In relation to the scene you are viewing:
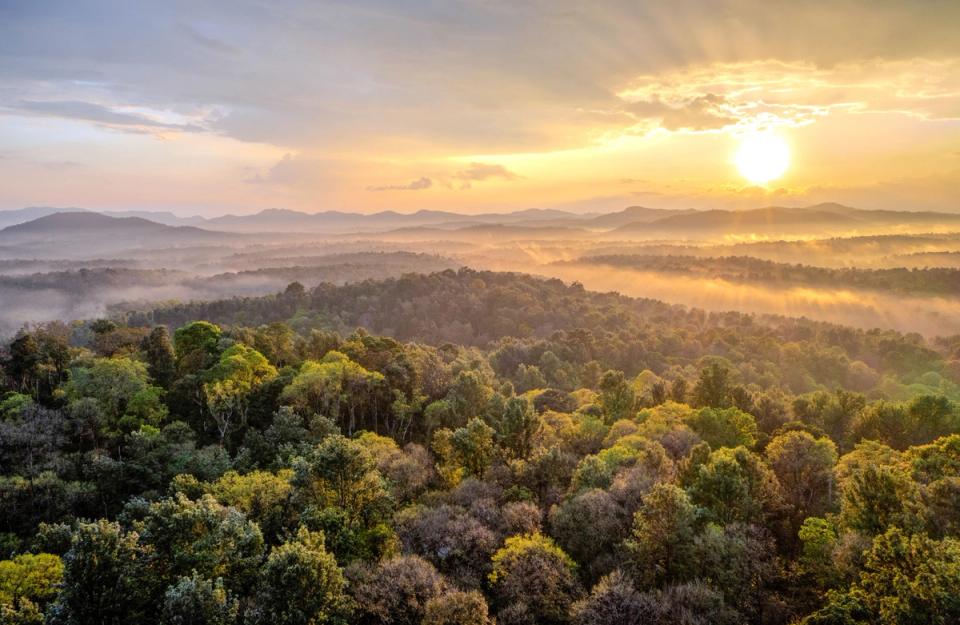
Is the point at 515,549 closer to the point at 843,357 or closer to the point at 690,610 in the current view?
the point at 690,610

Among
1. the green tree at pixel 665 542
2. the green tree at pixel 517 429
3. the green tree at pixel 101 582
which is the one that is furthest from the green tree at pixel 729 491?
the green tree at pixel 101 582

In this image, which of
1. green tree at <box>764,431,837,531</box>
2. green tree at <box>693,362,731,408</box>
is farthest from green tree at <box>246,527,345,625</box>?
green tree at <box>693,362,731,408</box>

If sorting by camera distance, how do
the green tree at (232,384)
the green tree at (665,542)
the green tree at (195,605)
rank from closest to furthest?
the green tree at (195,605) < the green tree at (665,542) < the green tree at (232,384)

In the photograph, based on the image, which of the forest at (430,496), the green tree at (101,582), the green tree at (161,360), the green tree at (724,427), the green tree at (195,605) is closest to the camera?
the green tree at (195,605)

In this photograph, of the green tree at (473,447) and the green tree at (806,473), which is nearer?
the green tree at (806,473)

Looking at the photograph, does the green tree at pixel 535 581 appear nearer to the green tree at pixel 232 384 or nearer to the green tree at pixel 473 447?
the green tree at pixel 473 447

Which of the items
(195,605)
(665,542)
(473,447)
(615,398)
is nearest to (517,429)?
(473,447)


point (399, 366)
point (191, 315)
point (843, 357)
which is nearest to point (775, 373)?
point (843, 357)

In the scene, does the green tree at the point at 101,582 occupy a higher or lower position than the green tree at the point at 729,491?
higher
